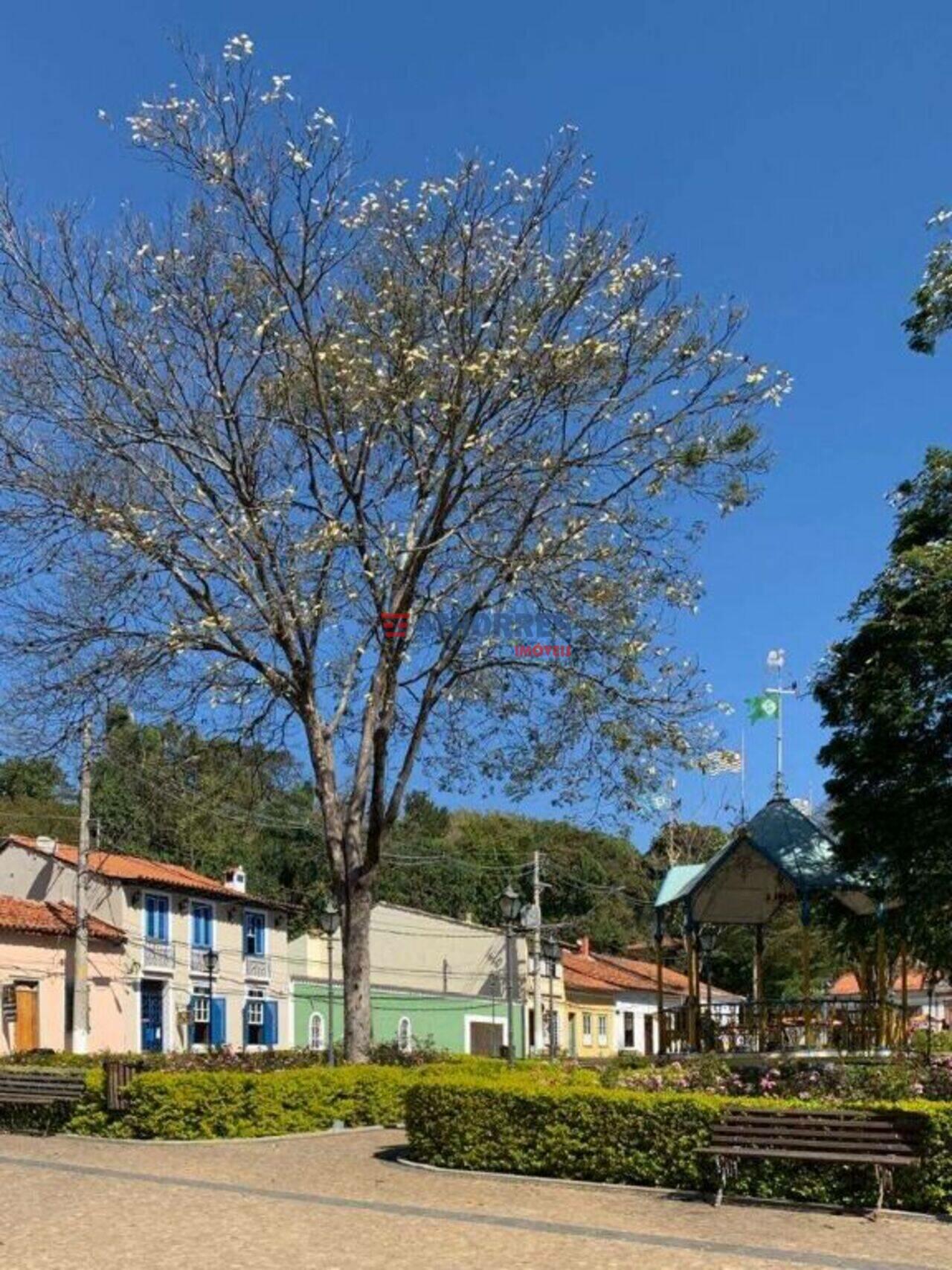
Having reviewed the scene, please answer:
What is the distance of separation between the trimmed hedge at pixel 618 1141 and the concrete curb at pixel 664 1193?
59 millimetres

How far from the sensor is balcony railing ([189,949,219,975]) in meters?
41.3

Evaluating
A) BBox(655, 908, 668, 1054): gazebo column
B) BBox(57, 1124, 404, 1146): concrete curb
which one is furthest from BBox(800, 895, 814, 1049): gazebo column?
BBox(57, 1124, 404, 1146): concrete curb

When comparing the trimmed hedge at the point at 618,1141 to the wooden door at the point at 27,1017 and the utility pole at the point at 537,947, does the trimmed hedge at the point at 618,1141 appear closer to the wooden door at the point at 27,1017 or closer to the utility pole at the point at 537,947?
the utility pole at the point at 537,947

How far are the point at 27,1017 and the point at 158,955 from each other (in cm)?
573

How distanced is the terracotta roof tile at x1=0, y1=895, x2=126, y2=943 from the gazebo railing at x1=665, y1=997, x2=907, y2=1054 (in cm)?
1682

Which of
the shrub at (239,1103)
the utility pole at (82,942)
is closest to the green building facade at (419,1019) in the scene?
the utility pole at (82,942)

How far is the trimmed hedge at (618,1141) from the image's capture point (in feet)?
33.1

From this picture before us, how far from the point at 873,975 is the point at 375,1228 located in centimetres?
1641

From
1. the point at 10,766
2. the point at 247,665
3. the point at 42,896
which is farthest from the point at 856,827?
the point at 10,766

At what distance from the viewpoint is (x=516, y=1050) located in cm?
4919

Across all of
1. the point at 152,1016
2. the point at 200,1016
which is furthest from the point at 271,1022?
the point at 152,1016

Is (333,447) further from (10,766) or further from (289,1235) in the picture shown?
(10,766)

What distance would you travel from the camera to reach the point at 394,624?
18.6 m

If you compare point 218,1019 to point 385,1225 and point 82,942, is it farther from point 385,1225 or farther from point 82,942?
point 385,1225
